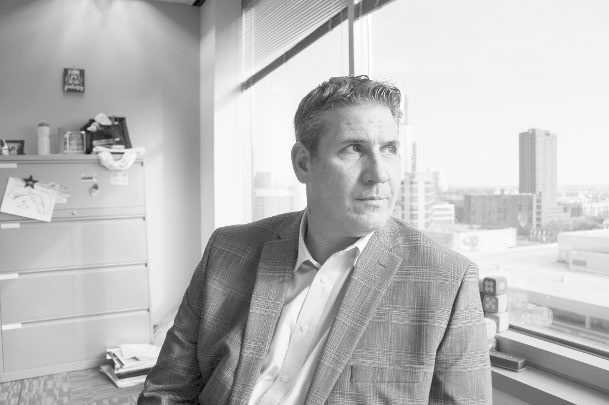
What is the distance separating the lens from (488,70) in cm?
188

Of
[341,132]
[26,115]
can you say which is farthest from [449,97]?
[26,115]

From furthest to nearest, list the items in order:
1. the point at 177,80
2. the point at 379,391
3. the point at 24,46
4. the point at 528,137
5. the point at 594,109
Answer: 1. the point at 177,80
2. the point at 24,46
3. the point at 528,137
4. the point at 594,109
5. the point at 379,391

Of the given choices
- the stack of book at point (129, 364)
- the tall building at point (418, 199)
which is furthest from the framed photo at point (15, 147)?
the tall building at point (418, 199)

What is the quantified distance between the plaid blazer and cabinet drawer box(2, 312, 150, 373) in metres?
2.50

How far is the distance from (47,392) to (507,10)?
127 inches

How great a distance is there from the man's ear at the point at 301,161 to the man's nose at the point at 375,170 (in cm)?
16

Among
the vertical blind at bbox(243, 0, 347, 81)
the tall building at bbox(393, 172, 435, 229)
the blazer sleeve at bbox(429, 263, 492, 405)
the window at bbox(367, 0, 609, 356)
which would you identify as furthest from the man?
the vertical blind at bbox(243, 0, 347, 81)

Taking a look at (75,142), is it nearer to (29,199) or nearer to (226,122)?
(29,199)

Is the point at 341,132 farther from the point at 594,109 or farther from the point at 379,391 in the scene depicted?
the point at 594,109

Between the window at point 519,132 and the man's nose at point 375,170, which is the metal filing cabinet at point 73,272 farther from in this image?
the man's nose at point 375,170

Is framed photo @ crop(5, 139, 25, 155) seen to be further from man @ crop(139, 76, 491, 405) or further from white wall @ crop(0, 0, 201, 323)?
man @ crop(139, 76, 491, 405)

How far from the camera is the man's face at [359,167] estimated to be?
1.12 m

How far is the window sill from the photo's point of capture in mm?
1416

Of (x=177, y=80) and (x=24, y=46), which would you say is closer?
(x=24, y=46)
